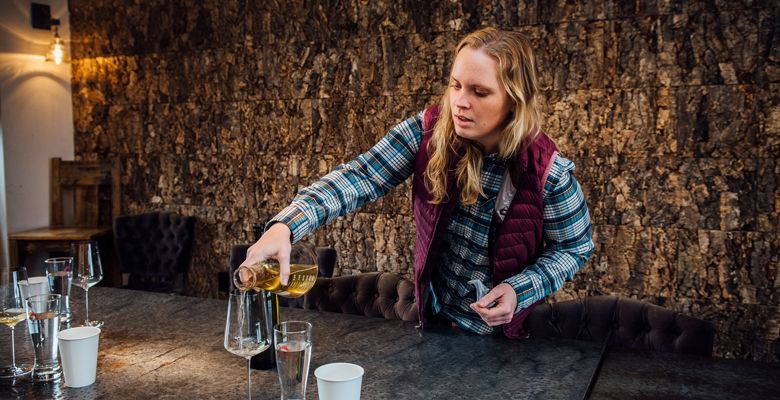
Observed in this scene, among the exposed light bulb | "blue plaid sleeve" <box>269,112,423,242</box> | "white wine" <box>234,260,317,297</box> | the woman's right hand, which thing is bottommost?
"white wine" <box>234,260,317,297</box>

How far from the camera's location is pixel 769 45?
3287 millimetres

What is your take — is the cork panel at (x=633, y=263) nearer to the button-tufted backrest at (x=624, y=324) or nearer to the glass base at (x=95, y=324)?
the button-tufted backrest at (x=624, y=324)

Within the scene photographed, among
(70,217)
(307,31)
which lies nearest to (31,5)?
(70,217)

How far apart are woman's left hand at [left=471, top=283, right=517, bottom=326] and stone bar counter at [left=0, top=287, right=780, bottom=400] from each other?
10 cm

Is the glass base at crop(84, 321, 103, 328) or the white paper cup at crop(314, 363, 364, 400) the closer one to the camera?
the white paper cup at crop(314, 363, 364, 400)

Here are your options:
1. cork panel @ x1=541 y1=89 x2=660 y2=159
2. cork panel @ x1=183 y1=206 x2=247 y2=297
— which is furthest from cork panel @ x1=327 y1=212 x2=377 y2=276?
cork panel @ x1=541 y1=89 x2=660 y2=159

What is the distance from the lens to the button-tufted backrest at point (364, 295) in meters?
2.64

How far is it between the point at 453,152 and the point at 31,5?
435 centimetres

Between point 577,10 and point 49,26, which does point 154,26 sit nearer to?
point 49,26

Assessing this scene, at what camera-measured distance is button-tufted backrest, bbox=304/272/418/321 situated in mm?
2643

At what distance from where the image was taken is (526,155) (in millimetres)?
2020

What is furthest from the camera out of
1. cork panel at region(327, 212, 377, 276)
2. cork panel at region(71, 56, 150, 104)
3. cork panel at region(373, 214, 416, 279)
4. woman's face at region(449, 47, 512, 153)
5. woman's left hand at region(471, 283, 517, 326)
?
cork panel at region(71, 56, 150, 104)

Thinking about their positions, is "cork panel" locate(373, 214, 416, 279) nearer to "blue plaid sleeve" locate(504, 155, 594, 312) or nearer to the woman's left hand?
"blue plaid sleeve" locate(504, 155, 594, 312)

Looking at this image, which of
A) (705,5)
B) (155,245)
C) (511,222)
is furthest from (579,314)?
(155,245)
